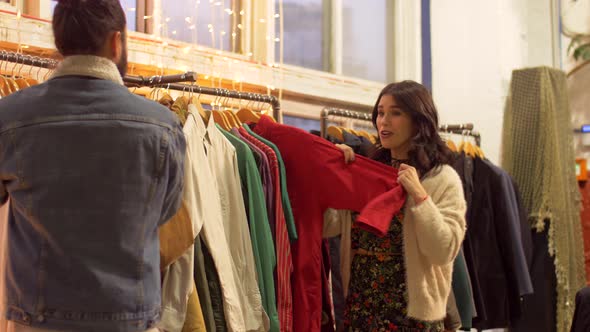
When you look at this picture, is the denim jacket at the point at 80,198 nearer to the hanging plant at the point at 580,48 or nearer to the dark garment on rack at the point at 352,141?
the dark garment on rack at the point at 352,141

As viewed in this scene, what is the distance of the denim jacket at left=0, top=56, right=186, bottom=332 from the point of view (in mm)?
→ 1497

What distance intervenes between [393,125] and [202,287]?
92cm

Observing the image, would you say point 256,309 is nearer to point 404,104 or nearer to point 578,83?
point 404,104

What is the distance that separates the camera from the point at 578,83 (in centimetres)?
525

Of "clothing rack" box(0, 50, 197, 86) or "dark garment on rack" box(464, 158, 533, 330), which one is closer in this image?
"clothing rack" box(0, 50, 197, 86)

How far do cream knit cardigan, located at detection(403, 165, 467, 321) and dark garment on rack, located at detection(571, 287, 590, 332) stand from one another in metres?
0.43

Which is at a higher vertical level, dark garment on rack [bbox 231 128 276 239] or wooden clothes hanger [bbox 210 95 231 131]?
wooden clothes hanger [bbox 210 95 231 131]

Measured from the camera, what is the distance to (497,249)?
145 inches

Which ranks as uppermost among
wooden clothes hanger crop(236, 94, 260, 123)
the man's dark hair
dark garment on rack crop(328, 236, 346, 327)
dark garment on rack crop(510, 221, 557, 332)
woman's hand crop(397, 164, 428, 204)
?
the man's dark hair

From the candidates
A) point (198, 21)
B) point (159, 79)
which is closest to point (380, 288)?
point (159, 79)

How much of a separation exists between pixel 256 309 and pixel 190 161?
0.51 meters

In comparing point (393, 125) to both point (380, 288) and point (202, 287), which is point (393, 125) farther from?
point (202, 287)

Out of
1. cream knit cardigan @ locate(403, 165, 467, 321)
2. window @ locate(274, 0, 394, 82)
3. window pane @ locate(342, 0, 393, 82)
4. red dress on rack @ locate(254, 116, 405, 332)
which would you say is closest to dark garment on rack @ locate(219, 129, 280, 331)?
red dress on rack @ locate(254, 116, 405, 332)

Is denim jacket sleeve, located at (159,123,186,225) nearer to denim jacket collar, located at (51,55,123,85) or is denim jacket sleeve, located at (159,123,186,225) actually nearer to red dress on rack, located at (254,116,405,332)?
denim jacket collar, located at (51,55,123,85)
